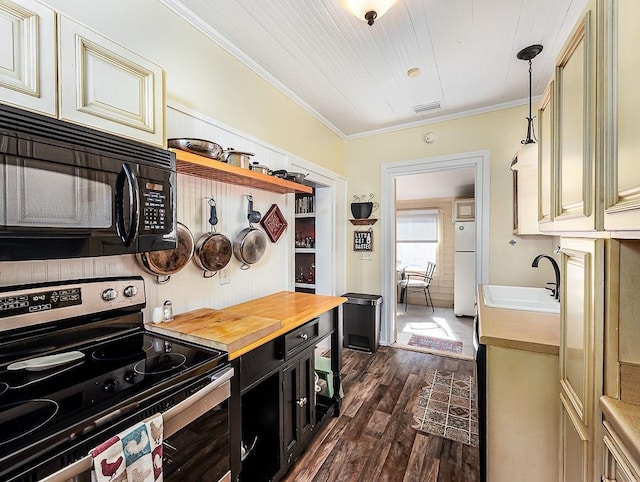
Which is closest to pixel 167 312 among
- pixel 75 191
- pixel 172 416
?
pixel 172 416

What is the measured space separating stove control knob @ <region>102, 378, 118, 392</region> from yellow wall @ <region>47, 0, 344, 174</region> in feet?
4.56

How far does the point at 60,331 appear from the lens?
3.58 feet

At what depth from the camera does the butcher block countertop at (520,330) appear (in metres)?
1.38

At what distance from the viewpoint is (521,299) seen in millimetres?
2354

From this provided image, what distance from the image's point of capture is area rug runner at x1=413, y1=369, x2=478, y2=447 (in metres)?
2.05

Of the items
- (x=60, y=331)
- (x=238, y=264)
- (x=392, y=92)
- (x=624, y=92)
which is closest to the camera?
(x=624, y=92)

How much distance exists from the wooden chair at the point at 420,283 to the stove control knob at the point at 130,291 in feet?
Result: 16.9

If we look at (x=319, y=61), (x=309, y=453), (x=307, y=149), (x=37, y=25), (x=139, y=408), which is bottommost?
(x=309, y=453)

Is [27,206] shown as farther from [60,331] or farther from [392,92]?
[392,92]

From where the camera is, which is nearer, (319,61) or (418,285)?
(319,61)

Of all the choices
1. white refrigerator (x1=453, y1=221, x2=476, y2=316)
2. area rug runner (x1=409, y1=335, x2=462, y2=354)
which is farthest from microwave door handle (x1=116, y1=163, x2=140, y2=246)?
white refrigerator (x1=453, y1=221, x2=476, y2=316)

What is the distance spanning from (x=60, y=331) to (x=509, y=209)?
11.5 ft

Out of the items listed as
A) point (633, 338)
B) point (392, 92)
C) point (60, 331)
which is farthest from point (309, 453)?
point (392, 92)

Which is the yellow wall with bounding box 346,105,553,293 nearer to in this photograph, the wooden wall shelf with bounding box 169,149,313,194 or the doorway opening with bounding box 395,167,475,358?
the doorway opening with bounding box 395,167,475,358
